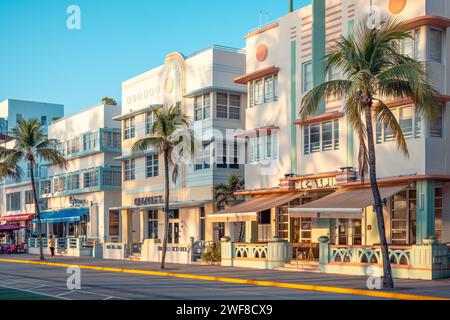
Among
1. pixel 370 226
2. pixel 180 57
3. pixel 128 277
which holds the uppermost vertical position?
pixel 180 57

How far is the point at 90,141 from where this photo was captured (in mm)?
58938

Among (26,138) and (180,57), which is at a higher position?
(180,57)

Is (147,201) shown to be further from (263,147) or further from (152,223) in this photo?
(263,147)

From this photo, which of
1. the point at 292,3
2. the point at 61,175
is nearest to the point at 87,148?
the point at 61,175

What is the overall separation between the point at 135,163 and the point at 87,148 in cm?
960

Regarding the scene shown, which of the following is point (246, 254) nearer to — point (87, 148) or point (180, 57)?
point (180, 57)

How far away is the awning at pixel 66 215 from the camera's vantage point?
5872cm

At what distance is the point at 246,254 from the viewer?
3422cm

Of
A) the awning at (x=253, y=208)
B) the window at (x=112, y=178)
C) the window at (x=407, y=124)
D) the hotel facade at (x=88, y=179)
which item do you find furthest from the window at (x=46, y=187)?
the window at (x=407, y=124)

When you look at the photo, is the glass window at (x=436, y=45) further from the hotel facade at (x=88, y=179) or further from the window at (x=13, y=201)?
the window at (x=13, y=201)

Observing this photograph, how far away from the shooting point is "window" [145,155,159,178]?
48550 mm

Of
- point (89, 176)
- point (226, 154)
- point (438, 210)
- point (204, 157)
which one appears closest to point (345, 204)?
point (438, 210)

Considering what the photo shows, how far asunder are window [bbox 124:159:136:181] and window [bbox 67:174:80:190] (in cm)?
950
